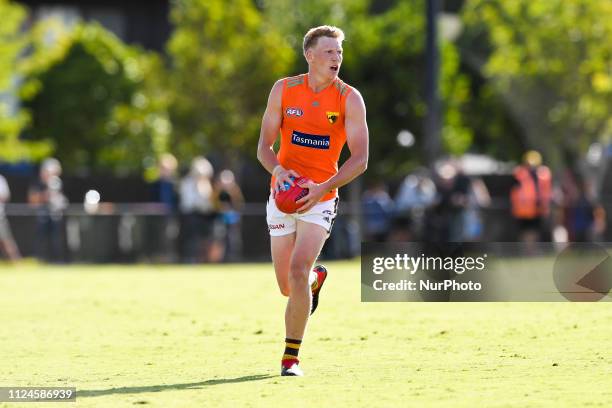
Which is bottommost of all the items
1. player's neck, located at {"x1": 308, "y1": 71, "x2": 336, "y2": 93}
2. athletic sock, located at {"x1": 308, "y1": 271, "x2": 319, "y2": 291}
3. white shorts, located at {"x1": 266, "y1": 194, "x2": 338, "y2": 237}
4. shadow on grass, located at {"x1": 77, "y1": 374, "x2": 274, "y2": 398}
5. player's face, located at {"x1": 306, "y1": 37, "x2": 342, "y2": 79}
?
shadow on grass, located at {"x1": 77, "y1": 374, "x2": 274, "y2": 398}

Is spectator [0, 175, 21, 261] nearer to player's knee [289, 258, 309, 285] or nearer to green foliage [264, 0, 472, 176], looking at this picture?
green foliage [264, 0, 472, 176]

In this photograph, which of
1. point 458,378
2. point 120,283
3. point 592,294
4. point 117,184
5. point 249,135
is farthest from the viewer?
point 249,135

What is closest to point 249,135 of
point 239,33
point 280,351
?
point 239,33

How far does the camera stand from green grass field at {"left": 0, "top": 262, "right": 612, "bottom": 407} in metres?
8.09

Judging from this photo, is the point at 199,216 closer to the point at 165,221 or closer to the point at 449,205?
the point at 165,221

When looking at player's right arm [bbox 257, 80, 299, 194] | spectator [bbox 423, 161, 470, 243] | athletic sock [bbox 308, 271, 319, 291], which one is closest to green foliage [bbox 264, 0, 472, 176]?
spectator [bbox 423, 161, 470, 243]

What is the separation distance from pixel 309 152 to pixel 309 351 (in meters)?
1.81

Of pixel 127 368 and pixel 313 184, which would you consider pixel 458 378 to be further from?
pixel 127 368

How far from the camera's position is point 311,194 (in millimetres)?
9258

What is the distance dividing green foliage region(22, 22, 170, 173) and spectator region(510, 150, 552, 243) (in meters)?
23.2

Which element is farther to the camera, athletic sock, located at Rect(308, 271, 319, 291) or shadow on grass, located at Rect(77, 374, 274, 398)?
athletic sock, located at Rect(308, 271, 319, 291)

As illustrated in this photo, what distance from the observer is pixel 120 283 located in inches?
805

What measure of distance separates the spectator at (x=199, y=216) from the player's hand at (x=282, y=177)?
1684cm

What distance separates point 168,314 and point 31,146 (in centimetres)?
2949
